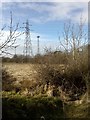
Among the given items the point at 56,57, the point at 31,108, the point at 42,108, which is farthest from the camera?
the point at 56,57

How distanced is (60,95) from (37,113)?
258 cm

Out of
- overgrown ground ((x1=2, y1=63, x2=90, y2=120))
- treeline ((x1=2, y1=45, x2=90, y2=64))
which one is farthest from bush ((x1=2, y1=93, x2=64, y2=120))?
treeline ((x1=2, y1=45, x2=90, y2=64))

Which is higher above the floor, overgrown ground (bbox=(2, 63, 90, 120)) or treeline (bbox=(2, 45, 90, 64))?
treeline (bbox=(2, 45, 90, 64))

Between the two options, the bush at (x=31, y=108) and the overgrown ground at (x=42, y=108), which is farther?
the overgrown ground at (x=42, y=108)

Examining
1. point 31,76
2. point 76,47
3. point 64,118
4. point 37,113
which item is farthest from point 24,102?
point 76,47

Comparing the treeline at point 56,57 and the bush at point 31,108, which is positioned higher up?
the treeline at point 56,57

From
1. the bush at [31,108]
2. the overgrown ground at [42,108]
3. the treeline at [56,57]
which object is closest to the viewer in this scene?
the bush at [31,108]

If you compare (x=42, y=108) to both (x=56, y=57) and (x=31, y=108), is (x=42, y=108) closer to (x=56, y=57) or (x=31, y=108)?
(x=31, y=108)

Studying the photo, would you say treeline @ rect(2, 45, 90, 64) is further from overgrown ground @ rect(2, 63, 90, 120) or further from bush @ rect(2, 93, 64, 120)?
bush @ rect(2, 93, 64, 120)

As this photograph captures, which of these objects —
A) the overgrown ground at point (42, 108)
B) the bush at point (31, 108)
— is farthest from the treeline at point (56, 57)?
the bush at point (31, 108)

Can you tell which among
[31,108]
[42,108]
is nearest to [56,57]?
[42,108]

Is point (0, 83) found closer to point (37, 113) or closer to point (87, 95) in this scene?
point (37, 113)

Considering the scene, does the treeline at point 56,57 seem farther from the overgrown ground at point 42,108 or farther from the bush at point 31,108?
the bush at point 31,108

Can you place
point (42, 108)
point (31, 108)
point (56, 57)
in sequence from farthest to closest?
point (56, 57) < point (42, 108) < point (31, 108)
